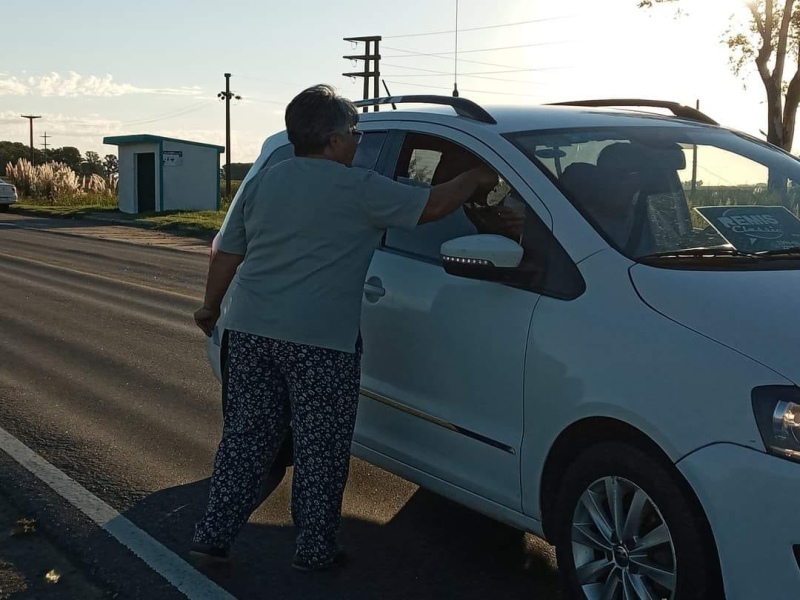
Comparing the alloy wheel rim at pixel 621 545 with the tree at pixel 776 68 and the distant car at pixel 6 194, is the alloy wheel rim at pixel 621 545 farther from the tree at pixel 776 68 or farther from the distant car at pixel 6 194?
the distant car at pixel 6 194

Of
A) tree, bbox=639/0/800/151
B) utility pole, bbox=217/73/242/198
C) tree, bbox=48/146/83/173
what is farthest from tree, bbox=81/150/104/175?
tree, bbox=639/0/800/151

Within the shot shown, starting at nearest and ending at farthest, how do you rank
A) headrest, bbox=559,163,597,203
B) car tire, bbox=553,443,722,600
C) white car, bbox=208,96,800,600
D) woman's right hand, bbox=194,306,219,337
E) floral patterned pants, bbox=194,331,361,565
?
1. white car, bbox=208,96,800,600
2. car tire, bbox=553,443,722,600
3. headrest, bbox=559,163,597,203
4. floral patterned pants, bbox=194,331,361,565
5. woman's right hand, bbox=194,306,219,337

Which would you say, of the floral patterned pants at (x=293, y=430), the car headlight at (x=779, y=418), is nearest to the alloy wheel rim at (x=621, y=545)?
the car headlight at (x=779, y=418)

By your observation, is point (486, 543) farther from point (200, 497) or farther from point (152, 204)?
point (152, 204)

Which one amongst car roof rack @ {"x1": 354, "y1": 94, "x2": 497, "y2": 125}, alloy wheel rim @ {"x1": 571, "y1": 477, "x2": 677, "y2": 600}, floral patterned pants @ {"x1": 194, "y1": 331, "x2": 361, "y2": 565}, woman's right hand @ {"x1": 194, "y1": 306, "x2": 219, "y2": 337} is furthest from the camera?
woman's right hand @ {"x1": 194, "y1": 306, "x2": 219, "y2": 337}

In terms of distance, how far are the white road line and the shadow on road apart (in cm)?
6

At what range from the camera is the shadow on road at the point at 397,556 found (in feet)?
12.5

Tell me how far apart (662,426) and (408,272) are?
1.49m

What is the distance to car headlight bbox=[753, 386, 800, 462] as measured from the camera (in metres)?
2.66

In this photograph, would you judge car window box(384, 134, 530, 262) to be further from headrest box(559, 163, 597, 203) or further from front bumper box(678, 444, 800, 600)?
front bumper box(678, 444, 800, 600)

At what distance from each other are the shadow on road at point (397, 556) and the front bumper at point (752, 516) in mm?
1137

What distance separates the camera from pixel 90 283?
13953 mm

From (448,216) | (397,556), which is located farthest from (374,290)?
(397,556)

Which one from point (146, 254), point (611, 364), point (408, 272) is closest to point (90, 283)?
point (146, 254)
